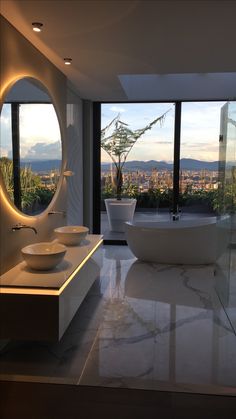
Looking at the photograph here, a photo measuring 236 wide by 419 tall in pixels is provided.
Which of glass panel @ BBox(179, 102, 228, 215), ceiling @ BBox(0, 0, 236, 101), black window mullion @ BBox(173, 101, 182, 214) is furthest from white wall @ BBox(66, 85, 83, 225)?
Answer: glass panel @ BBox(179, 102, 228, 215)

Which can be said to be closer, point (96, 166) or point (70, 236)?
point (70, 236)

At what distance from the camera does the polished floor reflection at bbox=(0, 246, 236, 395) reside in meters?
2.55

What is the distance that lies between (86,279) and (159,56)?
87.1 inches

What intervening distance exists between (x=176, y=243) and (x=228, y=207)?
1.13 metres

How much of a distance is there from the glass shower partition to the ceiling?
606mm

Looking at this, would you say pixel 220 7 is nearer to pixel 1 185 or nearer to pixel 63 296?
pixel 1 185

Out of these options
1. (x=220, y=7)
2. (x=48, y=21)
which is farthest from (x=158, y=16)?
(x=48, y=21)

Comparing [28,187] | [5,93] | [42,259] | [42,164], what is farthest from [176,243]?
[5,93]

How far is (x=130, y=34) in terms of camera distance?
3.01m

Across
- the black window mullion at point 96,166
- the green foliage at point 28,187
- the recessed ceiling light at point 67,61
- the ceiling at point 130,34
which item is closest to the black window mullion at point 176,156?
the black window mullion at point 96,166

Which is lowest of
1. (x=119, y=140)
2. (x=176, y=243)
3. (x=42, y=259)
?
(x=176, y=243)

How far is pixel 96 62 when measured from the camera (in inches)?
148

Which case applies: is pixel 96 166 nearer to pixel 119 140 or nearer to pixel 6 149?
pixel 119 140

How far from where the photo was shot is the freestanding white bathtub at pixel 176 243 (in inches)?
198
